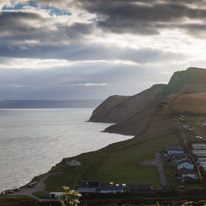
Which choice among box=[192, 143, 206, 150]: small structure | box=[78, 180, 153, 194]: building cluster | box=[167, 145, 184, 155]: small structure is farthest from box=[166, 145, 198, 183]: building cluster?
box=[78, 180, 153, 194]: building cluster

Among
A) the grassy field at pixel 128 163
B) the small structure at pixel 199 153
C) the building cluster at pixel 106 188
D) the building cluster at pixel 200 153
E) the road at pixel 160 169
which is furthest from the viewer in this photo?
the small structure at pixel 199 153

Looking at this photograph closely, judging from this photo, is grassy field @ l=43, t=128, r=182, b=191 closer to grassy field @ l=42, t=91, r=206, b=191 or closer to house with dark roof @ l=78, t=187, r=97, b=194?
grassy field @ l=42, t=91, r=206, b=191

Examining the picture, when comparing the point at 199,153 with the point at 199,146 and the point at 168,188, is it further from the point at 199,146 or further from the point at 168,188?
the point at 168,188

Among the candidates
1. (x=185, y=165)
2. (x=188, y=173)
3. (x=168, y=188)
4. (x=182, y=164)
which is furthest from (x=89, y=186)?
(x=185, y=165)

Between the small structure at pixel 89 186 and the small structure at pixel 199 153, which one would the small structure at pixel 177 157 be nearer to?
the small structure at pixel 199 153

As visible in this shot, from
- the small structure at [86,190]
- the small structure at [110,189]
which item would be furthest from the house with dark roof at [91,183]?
the small structure at [110,189]

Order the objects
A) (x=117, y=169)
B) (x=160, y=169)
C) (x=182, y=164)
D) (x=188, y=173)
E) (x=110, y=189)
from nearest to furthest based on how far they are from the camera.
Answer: (x=110, y=189) → (x=188, y=173) → (x=182, y=164) → (x=160, y=169) → (x=117, y=169)

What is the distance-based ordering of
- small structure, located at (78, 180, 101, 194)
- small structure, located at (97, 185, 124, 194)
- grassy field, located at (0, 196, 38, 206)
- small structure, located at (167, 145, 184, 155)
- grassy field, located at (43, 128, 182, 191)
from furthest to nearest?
small structure, located at (167, 145, 184, 155)
grassy field, located at (43, 128, 182, 191)
small structure, located at (78, 180, 101, 194)
small structure, located at (97, 185, 124, 194)
grassy field, located at (0, 196, 38, 206)

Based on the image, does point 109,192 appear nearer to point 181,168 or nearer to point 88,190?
point 88,190
